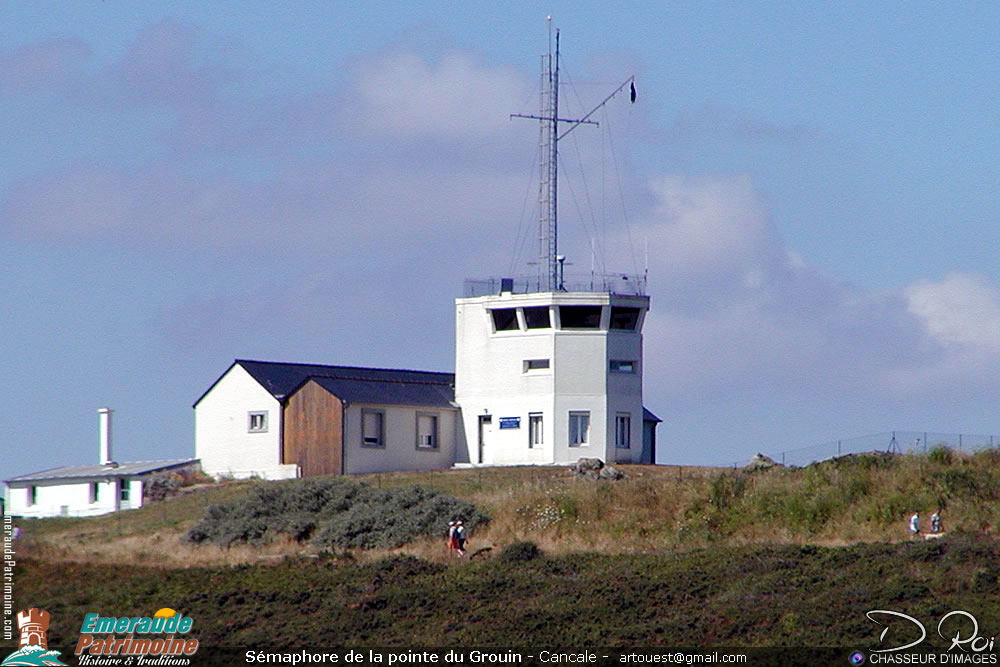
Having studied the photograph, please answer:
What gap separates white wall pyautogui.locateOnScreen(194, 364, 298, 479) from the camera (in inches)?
2250

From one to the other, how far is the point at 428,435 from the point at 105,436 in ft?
40.2

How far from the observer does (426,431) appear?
57938mm

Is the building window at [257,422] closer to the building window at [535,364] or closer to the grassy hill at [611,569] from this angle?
the grassy hill at [611,569]

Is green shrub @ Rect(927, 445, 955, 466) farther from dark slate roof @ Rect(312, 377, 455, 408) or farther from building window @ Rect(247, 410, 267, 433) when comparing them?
building window @ Rect(247, 410, 267, 433)

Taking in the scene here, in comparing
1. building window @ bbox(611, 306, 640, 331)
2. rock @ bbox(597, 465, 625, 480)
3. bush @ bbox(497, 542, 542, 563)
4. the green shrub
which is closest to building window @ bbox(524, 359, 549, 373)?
building window @ bbox(611, 306, 640, 331)

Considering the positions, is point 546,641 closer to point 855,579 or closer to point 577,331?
point 855,579

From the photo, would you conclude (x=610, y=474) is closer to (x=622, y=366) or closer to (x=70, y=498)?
(x=622, y=366)

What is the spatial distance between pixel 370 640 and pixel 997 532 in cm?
1545

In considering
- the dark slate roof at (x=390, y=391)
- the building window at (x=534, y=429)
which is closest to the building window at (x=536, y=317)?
the building window at (x=534, y=429)

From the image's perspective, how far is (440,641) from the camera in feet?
100

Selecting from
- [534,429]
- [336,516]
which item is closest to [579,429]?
[534,429]

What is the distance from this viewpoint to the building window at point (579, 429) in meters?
55.9

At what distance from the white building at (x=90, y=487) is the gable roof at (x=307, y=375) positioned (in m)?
3.45

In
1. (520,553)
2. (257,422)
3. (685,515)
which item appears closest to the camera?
(520,553)
